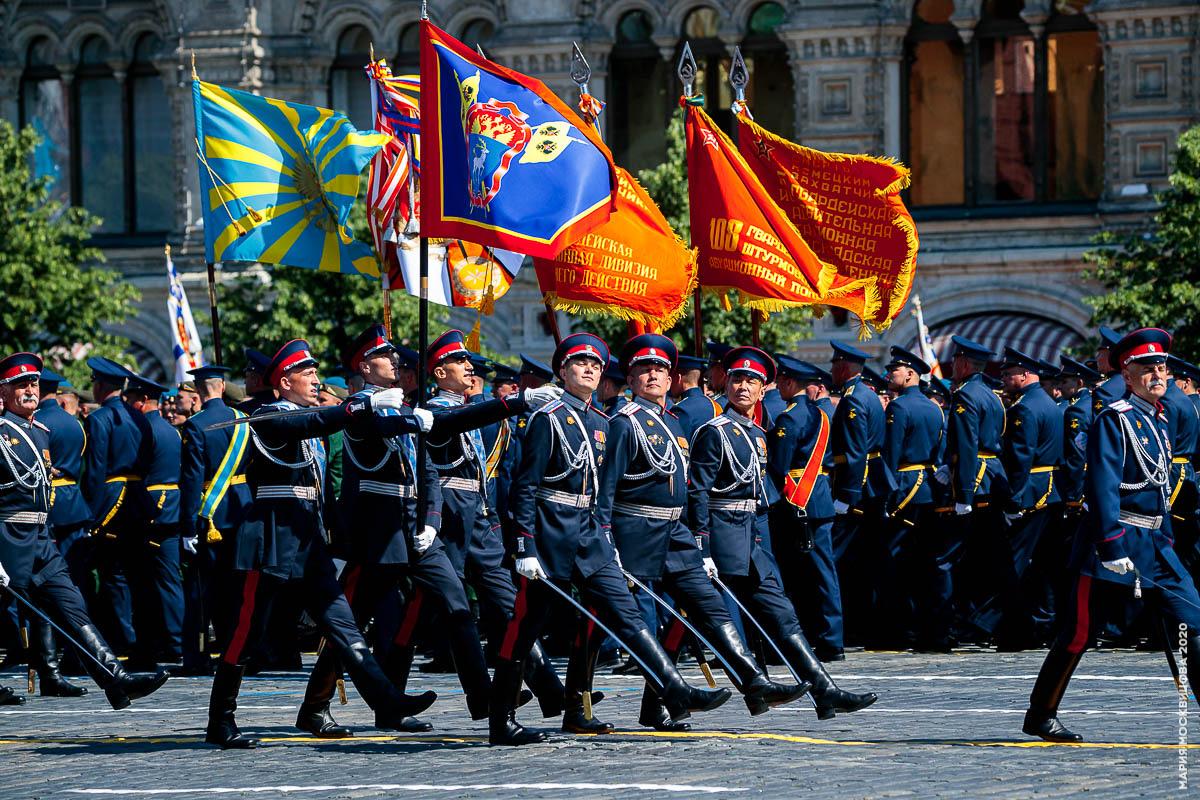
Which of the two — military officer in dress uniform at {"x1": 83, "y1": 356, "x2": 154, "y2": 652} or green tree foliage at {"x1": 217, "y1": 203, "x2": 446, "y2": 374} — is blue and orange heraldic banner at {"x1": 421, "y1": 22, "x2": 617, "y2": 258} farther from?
green tree foliage at {"x1": 217, "y1": 203, "x2": 446, "y2": 374}

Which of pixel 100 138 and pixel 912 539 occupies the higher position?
pixel 100 138

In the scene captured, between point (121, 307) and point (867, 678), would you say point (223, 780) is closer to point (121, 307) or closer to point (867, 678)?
point (867, 678)

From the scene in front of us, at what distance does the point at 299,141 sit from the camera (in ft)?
56.2

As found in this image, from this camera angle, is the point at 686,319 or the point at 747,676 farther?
the point at 686,319

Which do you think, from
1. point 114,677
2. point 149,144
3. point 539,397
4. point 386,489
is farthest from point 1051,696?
point 149,144

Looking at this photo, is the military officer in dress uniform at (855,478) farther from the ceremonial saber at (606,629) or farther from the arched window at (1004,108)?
the arched window at (1004,108)

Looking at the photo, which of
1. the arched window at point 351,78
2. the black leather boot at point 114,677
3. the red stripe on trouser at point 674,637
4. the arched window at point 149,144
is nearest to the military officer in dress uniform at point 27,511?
the black leather boot at point 114,677

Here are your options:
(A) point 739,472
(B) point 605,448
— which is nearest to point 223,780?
(B) point 605,448

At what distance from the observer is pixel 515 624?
11227 millimetres

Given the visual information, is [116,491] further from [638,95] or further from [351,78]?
[351,78]

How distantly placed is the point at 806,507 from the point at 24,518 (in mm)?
4836

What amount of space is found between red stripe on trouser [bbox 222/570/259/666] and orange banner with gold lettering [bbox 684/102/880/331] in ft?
18.5

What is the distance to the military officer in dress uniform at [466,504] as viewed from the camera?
40.8ft

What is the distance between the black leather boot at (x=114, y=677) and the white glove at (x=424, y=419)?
216 cm
